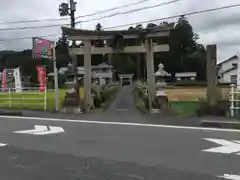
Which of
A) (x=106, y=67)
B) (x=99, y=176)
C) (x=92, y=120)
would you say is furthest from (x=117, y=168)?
(x=106, y=67)

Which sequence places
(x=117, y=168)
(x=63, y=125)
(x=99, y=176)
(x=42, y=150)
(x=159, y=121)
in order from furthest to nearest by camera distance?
1. (x=159, y=121)
2. (x=63, y=125)
3. (x=42, y=150)
4. (x=117, y=168)
5. (x=99, y=176)

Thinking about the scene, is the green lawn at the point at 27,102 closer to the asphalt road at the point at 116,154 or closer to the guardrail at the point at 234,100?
the asphalt road at the point at 116,154

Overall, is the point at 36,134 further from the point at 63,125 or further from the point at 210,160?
the point at 210,160

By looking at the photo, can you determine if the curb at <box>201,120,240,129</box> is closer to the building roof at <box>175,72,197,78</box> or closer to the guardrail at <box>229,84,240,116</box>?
the guardrail at <box>229,84,240,116</box>

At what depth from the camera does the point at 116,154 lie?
7.40m

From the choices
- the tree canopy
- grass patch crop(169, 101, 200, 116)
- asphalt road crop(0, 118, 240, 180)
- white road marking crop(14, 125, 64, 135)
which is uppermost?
the tree canopy

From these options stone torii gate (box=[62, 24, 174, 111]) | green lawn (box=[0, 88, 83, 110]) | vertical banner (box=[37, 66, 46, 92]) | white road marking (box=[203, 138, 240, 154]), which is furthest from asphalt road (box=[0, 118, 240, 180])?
vertical banner (box=[37, 66, 46, 92])

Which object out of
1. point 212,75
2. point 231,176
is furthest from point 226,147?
point 212,75

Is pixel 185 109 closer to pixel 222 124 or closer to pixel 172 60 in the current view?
pixel 222 124

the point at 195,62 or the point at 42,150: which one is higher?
the point at 195,62

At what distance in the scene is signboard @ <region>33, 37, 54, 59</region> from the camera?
17.3m

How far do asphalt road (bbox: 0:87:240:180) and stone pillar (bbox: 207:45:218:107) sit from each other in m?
3.20

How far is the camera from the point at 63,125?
39.3 ft

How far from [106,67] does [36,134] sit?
8176 centimetres
